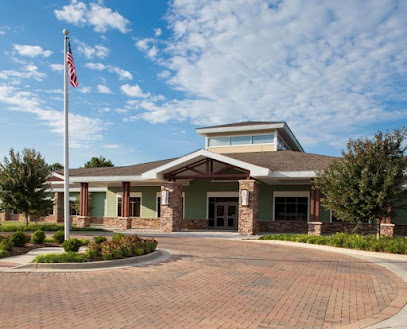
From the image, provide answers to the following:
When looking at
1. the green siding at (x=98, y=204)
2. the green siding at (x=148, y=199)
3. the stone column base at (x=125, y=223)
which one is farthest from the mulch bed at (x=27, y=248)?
the green siding at (x=98, y=204)

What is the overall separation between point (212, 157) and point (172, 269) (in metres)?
12.3

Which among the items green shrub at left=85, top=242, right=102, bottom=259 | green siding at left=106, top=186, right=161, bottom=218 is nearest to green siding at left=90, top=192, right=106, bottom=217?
green siding at left=106, top=186, right=161, bottom=218

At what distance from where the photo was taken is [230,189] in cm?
2717

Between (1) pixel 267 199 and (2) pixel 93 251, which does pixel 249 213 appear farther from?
(2) pixel 93 251

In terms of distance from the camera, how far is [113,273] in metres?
9.69

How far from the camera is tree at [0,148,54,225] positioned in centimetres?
2189

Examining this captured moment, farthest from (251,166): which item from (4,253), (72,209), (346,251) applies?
(72,209)

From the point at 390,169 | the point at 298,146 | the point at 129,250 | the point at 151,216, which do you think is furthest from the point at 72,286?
the point at 298,146

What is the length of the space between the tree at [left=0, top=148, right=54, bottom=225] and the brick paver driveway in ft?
46.7

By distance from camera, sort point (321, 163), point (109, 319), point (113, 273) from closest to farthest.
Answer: point (109, 319) < point (113, 273) < point (321, 163)

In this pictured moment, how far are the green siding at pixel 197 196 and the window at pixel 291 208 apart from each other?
437 cm

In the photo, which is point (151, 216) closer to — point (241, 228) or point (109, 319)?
point (241, 228)

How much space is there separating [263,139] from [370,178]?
43.0 ft

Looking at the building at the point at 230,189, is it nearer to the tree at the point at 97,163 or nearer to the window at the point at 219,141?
the window at the point at 219,141
